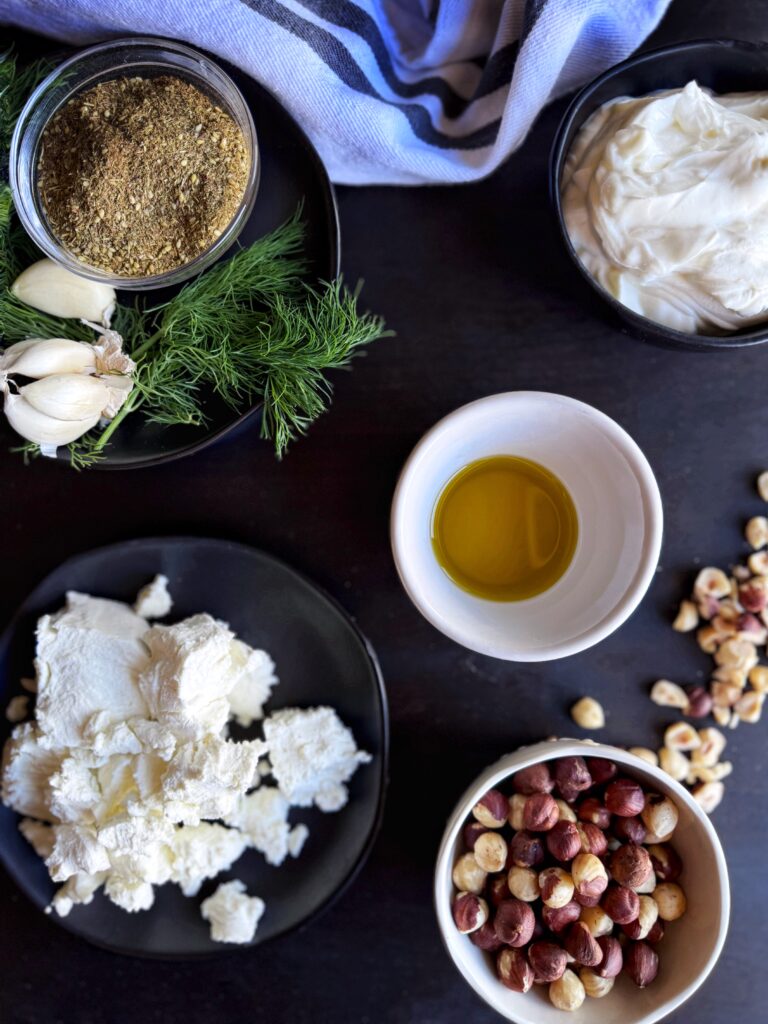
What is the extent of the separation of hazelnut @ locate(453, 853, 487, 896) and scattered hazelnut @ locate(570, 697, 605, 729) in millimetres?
182

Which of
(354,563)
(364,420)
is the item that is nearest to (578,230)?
(364,420)

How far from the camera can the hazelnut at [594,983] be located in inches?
31.6

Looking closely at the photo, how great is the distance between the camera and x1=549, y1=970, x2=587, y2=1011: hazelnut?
2.60ft

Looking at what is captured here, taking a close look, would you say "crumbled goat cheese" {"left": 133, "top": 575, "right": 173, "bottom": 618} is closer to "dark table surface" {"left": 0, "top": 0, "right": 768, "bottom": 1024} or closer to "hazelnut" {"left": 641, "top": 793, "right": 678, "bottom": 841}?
"dark table surface" {"left": 0, "top": 0, "right": 768, "bottom": 1024}

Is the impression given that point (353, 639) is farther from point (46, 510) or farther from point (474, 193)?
point (474, 193)

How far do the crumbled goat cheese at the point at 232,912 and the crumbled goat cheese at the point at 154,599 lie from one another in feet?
0.97

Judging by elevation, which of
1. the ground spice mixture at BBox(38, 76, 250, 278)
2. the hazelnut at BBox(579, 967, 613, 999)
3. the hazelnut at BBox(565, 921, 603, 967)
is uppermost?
the ground spice mixture at BBox(38, 76, 250, 278)

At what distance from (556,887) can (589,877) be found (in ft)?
0.11

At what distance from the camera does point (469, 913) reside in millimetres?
793

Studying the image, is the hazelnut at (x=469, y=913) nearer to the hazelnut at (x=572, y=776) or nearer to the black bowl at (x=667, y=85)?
the hazelnut at (x=572, y=776)

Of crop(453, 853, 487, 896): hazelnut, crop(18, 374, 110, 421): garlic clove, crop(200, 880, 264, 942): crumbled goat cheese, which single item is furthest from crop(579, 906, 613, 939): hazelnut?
crop(18, 374, 110, 421): garlic clove

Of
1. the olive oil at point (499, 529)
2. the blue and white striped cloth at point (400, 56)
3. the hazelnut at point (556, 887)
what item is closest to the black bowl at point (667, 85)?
the blue and white striped cloth at point (400, 56)

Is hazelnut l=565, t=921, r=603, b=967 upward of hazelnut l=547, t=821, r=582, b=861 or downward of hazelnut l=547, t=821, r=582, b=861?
downward

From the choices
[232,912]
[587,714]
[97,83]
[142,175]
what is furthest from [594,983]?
[97,83]
